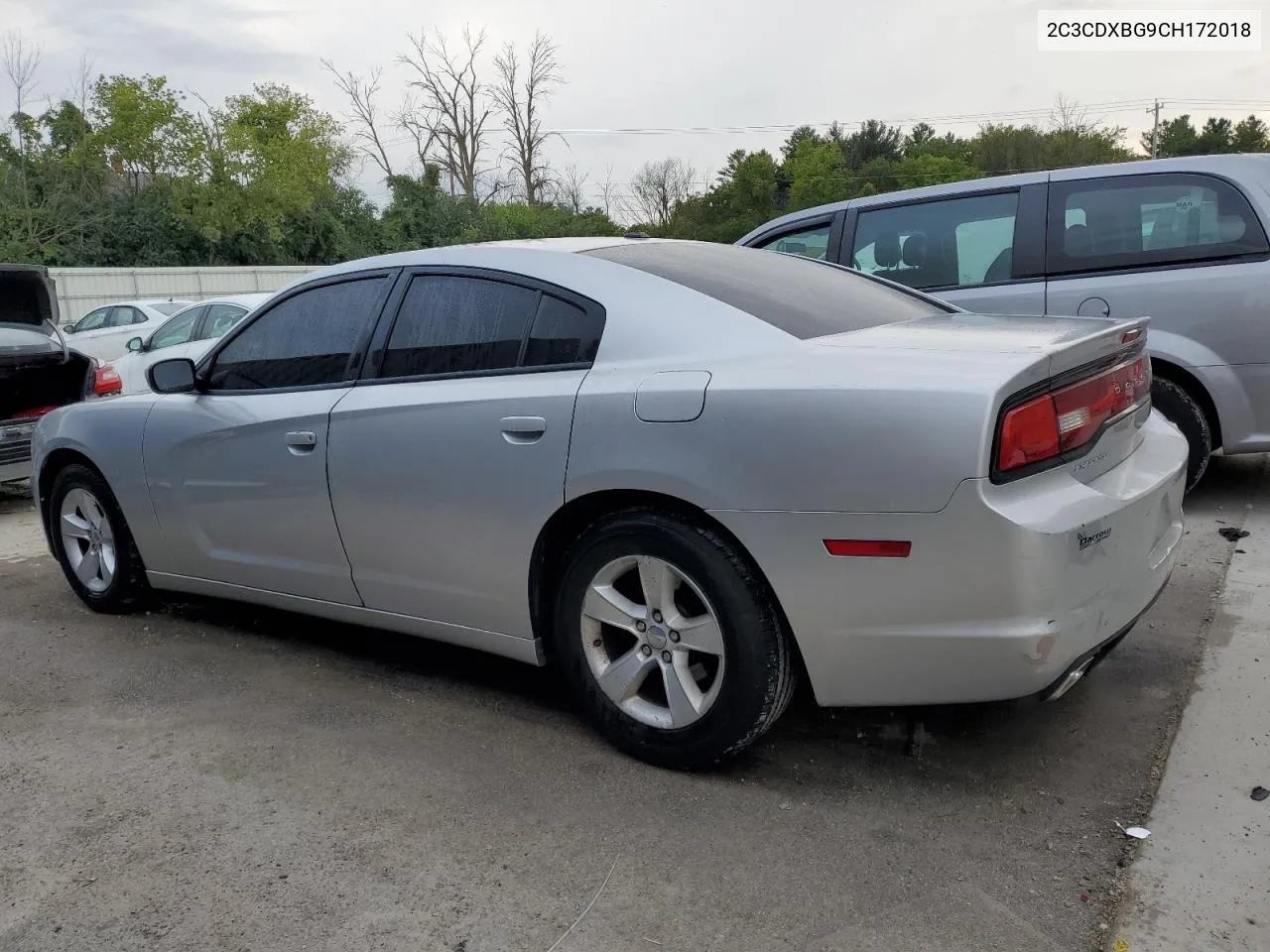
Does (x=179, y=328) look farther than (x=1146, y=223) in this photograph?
Yes

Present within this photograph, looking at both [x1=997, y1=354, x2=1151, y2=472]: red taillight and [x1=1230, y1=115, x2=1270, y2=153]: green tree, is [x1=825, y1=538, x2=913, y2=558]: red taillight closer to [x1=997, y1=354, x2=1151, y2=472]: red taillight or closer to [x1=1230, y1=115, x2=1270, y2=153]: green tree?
[x1=997, y1=354, x2=1151, y2=472]: red taillight

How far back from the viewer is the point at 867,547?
2.65 m

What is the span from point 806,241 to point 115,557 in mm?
4452

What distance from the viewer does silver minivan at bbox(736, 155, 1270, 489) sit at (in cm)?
542

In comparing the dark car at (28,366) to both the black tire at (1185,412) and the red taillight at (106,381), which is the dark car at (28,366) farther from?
the black tire at (1185,412)

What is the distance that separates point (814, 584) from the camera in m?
2.73

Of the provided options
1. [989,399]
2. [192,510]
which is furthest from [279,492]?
[989,399]

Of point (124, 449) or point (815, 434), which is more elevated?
point (815, 434)

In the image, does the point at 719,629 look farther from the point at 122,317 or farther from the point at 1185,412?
the point at 122,317

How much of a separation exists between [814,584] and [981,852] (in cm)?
76

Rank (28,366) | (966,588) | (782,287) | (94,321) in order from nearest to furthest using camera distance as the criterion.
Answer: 1. (966,588)
2. (782,287)
3. (28,366)
4. (94,321)

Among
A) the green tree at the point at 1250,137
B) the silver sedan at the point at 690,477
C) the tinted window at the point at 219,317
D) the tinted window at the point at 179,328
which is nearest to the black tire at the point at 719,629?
the silver sedan at the point at 690,477

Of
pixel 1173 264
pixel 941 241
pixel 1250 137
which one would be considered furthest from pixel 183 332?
pixel 1250 137

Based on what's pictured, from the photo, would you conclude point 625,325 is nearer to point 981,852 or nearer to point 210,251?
point 981,852
